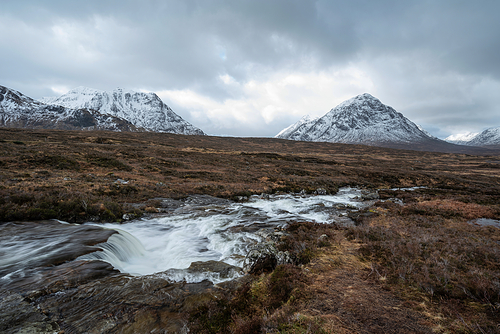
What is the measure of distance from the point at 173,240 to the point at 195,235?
1183 millimetres

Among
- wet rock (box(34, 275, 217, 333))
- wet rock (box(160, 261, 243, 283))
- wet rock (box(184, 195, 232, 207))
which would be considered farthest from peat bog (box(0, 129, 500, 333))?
wet rock (box(184, 195, 232, 207))

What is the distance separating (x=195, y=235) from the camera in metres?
11.4

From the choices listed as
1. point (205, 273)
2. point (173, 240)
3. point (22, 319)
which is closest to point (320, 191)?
point (173, 240)

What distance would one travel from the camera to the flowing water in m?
7.46

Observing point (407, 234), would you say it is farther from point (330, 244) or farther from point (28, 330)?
point (28, 330)

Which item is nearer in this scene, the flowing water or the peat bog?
the peat bog

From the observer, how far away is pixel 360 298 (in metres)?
5.18

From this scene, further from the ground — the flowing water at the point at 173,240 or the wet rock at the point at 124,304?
the wet rock at the point at 124,304

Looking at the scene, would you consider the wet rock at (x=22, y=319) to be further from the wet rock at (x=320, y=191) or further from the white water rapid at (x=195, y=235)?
the wet rock at (x=320, y=191)

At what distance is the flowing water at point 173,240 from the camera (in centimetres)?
746

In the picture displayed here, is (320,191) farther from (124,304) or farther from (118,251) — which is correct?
(124,304)

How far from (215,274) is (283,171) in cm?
3381

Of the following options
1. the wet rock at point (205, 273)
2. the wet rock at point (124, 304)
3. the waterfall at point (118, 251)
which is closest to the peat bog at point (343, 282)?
the wet rock at point (124, 304)

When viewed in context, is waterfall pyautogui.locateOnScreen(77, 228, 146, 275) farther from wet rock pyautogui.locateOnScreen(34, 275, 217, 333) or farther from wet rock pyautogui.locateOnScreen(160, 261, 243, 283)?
wet rock pyautogui.locateOnScreen(160, 261, 243, 283)
